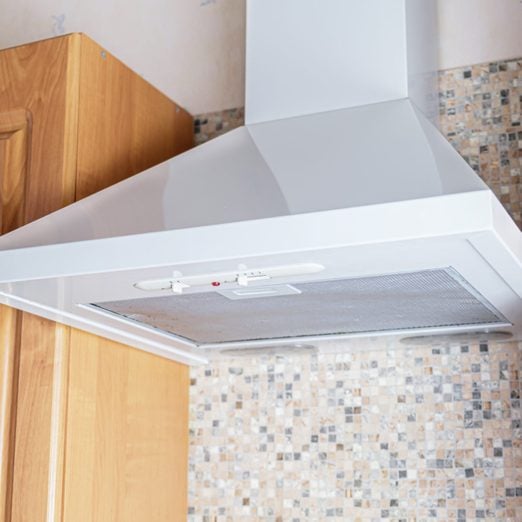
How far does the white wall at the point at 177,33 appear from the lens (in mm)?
1673

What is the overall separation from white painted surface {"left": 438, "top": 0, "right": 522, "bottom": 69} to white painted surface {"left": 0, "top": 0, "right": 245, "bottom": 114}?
0.39 metres

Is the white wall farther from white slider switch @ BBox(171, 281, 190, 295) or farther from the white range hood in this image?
white slider switch @ BBox(171, 281, 190, 295)

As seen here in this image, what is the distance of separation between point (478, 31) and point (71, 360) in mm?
875

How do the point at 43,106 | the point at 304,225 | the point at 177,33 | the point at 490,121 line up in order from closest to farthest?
the point at 304,225 < the point at 43,106 < the point at 490,121 < the point at 177,33

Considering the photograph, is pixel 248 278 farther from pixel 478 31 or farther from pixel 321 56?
pixel 478 31

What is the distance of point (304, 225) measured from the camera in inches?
42.9

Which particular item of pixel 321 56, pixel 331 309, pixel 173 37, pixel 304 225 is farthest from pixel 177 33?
pixel 304 225

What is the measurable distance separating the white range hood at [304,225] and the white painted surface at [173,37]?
1.16 ft

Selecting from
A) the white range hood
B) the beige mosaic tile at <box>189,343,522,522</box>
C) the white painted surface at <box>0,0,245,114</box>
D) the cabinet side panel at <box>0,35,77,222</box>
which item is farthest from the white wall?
the beige mosaic tile at <box>189,343,522,522</box>

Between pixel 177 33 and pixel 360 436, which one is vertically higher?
pixel 177 33

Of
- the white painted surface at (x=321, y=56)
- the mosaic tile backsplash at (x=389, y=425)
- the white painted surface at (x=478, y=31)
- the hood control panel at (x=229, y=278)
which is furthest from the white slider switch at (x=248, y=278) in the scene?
the white painted surface at (x=478, y=31)

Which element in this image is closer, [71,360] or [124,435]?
[71,360]

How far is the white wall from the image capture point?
1673 millimetres

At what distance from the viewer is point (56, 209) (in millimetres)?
1441
